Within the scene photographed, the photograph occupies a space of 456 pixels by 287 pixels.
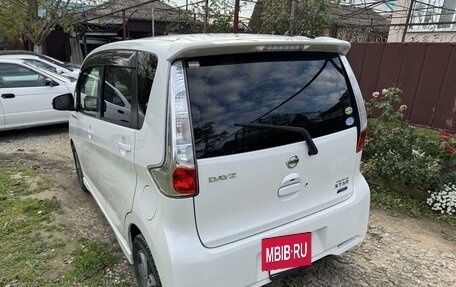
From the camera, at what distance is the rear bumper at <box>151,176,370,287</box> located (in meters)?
1.71

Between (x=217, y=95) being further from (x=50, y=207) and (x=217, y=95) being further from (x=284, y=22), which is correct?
(x=284, y=22)

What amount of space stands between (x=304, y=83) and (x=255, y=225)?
34.3 inches

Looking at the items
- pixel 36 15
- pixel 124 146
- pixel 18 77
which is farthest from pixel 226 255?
pixel 36 15

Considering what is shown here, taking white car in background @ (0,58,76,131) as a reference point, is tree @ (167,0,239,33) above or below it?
Result: above

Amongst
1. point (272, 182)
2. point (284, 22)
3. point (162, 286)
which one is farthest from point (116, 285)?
point (284, 22)

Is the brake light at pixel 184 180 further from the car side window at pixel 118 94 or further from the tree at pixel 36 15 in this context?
the tree at pixel 36 15

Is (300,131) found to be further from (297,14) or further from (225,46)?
(297,14)

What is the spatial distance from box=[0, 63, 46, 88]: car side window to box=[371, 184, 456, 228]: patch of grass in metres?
6.20

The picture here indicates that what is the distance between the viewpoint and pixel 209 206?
68.5 inches

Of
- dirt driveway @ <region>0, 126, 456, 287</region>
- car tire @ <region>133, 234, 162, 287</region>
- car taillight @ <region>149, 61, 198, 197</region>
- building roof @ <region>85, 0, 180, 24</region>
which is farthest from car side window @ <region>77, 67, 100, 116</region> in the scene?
building roof @ <region>85, 0, 180, 24</region>

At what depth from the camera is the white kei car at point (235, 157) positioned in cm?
171

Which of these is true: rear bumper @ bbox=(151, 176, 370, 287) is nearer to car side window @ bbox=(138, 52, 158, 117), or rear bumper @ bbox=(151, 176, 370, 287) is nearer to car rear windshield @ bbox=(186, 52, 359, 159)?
car rear windshield @ bbox=(186, 52, 359, 159)

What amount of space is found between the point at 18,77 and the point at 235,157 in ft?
20.6

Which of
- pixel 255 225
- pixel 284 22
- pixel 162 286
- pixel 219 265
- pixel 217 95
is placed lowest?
pixel 162 286
